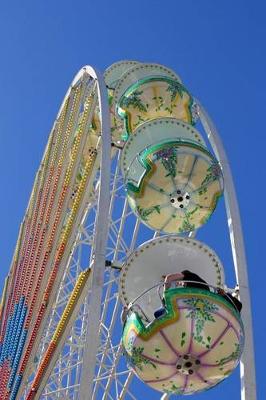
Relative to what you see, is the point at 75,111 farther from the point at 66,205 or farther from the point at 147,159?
the point at 147,159

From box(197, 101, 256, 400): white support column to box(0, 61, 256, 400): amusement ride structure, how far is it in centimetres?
2

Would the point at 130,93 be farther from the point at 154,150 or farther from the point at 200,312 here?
the point at 200,312

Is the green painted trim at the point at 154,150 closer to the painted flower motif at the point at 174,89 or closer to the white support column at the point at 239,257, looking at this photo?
the white support column at the point at 239,257

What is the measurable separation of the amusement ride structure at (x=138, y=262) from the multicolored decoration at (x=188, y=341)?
0.01 m

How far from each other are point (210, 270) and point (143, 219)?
1361 millimetres

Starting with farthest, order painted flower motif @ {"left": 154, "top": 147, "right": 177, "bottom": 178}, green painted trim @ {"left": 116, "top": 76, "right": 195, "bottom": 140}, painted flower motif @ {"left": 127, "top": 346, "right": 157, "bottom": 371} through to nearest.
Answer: green painted trim @ {"left": 116, "top": 76, "right": 195, "bottom": 140}
painted flower motif @ {"left": 154, "top": 147, "right": 177, "bottom": 178}
painted flower motif @ {"left": 127, "top": 346, "right": 157, "bottom": 371}

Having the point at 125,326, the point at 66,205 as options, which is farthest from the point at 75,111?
the point at 125,326

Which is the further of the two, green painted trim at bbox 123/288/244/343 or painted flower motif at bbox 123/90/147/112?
painted flower motif at bbox 123/90/147/112

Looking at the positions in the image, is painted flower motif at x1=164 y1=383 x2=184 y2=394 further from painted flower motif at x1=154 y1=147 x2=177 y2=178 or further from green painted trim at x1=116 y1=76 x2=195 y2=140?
green painted trim at x1=116 y1=76 x2=195 y2=140

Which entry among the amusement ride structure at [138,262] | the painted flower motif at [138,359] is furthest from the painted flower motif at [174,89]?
the painted flower motif at [138,359]

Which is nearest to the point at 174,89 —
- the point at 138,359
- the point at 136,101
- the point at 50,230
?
the point at 136,101

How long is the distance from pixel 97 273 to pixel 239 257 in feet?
7.58

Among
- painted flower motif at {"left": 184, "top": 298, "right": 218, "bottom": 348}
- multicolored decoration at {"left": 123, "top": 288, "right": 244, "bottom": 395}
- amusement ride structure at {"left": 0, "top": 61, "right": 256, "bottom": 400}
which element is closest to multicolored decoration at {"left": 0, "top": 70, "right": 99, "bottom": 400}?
amusement ride structure at {"left": 0, "top": 61, "right": 256, "bottom": 400}

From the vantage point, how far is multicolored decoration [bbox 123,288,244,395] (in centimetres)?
797
